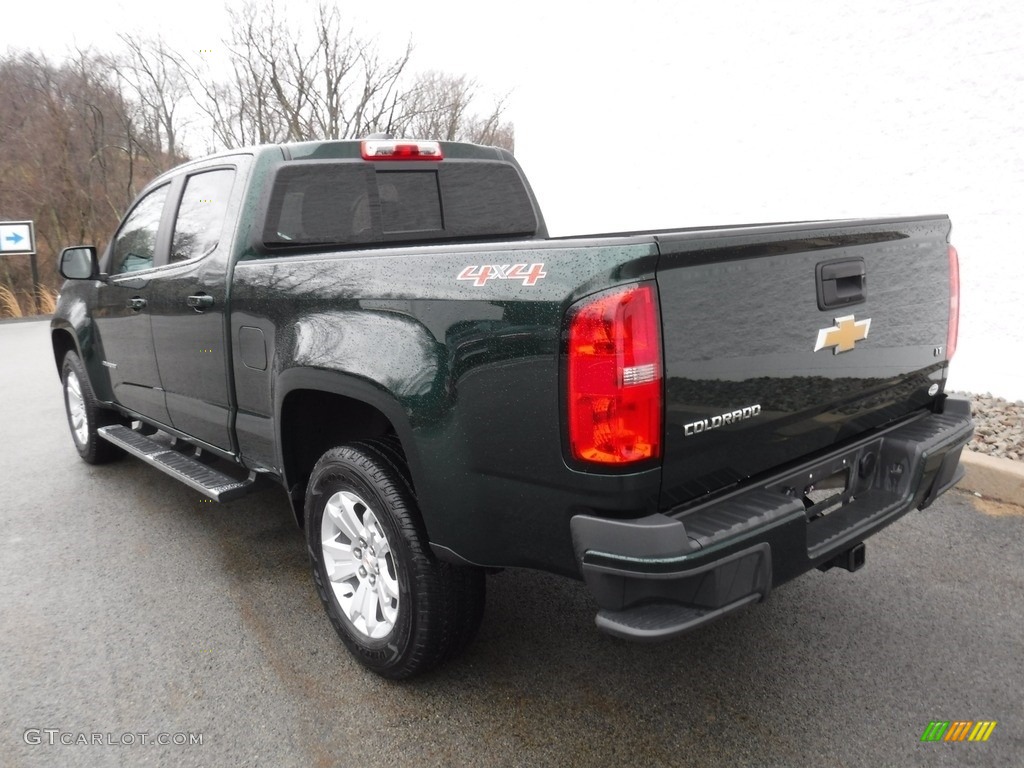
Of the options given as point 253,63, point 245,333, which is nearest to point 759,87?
point 245,333

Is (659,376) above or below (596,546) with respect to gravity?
above

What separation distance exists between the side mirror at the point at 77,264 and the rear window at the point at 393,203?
1.92m

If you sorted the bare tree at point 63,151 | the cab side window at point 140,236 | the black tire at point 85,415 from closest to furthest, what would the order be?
1. the cab side window at point 140,236
2. the black tire at point 85,415
3. the bare tree at point 63,151

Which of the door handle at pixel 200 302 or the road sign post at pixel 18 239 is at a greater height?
the road sign post at pixel 18 239

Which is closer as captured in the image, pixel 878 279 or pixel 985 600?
pixel 878 279

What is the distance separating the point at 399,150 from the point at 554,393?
2.14 m

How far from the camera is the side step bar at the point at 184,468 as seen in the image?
3.45m

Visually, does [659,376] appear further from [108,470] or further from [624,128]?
[624,128]

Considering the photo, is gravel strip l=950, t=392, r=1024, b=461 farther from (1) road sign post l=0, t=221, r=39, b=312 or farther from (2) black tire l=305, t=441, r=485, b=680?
(1) road sign post l=0, t=221, r=39, b=312

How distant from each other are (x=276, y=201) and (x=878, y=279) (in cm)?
238

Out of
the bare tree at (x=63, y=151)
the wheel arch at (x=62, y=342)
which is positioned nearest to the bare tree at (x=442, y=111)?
the bare tree at (x=63, y=151)

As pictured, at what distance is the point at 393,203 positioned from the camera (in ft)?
12.2

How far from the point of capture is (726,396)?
2092mm

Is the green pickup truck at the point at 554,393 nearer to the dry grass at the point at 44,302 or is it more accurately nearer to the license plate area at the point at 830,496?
the license plate area at the point at 830,496
